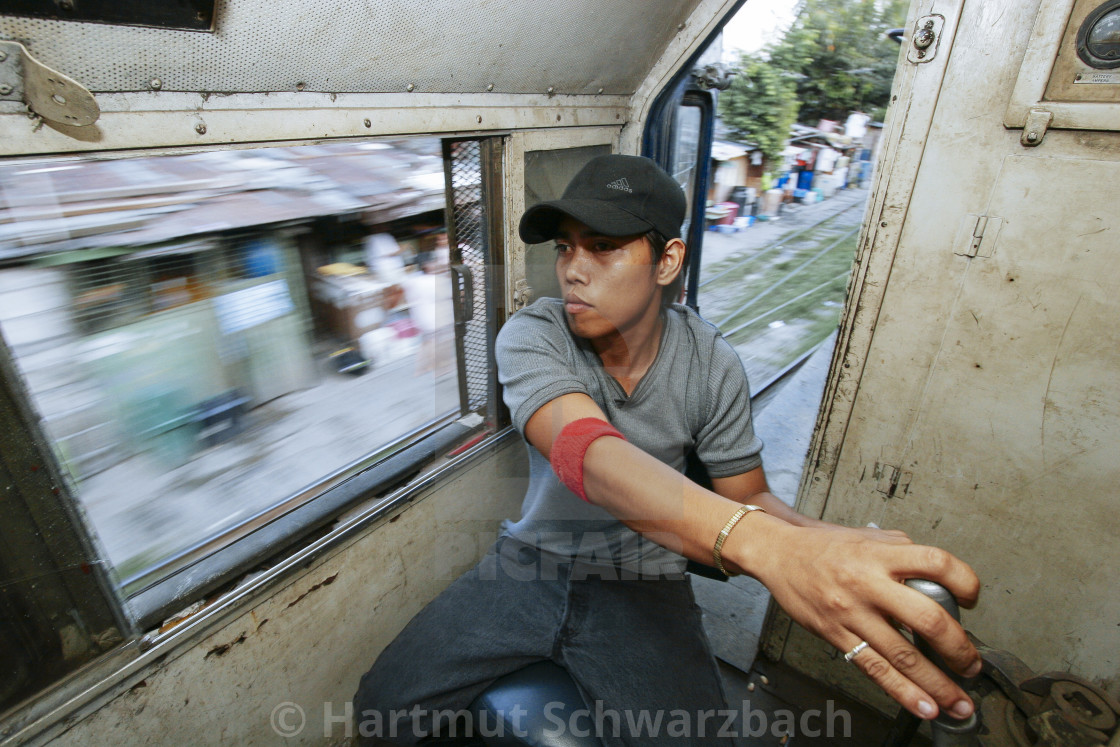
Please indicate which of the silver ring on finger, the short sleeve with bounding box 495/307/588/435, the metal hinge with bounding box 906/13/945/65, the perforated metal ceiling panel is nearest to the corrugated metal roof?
the perforated metal ceiling panel

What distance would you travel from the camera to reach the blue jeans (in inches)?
53.8

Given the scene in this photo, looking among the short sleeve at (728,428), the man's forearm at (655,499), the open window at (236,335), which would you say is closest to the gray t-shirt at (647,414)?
the short sleeve at (728,428)

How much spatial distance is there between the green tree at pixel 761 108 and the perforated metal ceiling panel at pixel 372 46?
1082 cm

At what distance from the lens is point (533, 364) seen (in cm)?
154

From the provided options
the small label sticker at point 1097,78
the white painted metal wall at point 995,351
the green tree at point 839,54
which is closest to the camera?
the small label sticker at point 1097,78

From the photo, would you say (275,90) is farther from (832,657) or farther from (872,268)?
(832,657)

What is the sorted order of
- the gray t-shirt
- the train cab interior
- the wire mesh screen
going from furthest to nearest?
the wire mesh screen → the gray t-shirt → the train cab interior

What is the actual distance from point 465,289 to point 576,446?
3.46 ft

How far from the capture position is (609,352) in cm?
175

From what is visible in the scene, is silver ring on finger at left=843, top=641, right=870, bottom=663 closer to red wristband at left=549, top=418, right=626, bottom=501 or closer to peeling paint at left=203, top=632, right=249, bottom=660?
red wristband at left=549, top=418, right=626, bottom=501

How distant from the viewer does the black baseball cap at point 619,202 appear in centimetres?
153

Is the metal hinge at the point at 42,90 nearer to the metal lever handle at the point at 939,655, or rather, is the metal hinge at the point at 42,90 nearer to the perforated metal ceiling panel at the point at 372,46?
the perforated metal ceiling panel at the point at 372,46

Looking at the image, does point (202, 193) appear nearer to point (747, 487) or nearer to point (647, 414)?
point (647, 414)

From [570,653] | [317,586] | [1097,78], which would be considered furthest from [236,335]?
[1097,78]
